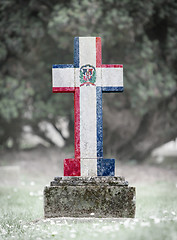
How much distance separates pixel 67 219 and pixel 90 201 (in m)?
0.35

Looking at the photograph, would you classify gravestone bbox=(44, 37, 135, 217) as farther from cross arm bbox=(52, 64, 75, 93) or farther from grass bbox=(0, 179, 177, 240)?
grass bbox=(0, 179, 177, 240)

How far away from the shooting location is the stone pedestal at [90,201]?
405 centimetres

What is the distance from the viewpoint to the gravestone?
4.06 metres

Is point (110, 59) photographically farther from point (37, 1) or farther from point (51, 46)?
point (37, 1)

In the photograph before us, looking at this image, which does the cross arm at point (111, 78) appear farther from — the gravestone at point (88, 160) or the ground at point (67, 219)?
the ground at point (67, 219)

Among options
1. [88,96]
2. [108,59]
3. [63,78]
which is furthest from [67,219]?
[108,59]

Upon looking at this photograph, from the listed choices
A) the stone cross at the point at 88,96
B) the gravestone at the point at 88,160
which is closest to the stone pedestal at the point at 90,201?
the gravestone at the point at 88,160

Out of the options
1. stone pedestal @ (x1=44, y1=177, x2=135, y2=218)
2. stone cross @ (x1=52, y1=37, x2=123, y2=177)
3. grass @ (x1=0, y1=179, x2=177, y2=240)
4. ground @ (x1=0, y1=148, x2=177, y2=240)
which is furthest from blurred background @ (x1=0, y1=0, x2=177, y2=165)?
stone pedestal @ (x1=44, y1=177, x2=135, y2=218)

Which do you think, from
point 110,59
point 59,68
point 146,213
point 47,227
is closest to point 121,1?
point 110,59

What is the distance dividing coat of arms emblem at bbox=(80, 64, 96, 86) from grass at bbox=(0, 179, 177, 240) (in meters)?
1.85

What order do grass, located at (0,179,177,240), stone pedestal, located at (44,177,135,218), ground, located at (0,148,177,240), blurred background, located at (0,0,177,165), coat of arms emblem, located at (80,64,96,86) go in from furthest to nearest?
blurred background, located at (0,0,177,165) < coat of arms emblem, located at (80,64,96,86) < stone pedestal, located at (44,177,135,218) < ground, located at (0,148,177,240) < grass, located at (0,179,177,240)

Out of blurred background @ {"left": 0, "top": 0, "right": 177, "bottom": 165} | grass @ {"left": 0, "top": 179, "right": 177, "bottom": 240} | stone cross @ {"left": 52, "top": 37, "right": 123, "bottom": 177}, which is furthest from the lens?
Answer: blurred background @ {"left": 0, "top": 0, "right": 177, "bottom": 165}

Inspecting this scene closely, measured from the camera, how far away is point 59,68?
464 cm

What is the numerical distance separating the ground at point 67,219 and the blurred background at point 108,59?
0.92 metres
